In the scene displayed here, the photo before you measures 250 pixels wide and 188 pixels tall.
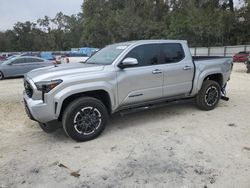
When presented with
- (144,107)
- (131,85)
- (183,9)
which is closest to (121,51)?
(131,85)

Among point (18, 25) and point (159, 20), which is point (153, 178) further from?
point (18, 25)

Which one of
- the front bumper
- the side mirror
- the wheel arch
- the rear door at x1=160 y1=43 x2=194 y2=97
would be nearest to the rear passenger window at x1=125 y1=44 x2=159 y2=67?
the rear door at x1=160 y1=43 x2=194 y2=97

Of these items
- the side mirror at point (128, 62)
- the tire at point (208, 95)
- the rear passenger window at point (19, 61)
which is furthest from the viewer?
the rear passenger window at point (19, 61)

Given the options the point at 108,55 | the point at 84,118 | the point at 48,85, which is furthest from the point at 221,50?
the point at 48,85

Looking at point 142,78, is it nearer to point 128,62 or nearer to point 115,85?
point 128,62

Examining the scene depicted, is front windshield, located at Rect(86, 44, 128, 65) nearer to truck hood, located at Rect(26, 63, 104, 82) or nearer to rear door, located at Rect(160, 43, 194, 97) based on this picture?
truck hood, located at Rect(26, 63, 104, 82)

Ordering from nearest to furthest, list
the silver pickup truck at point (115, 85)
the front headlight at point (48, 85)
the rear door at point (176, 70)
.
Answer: the front headlight at point (48, 85), the silver pickup truck at point (115, 85), the rear door at point (176, 70)

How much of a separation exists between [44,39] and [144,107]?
82184 mm

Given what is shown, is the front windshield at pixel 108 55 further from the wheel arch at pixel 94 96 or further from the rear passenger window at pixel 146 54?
the wheel arch at pixel 94 96

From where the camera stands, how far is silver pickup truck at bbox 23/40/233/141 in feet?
16.9

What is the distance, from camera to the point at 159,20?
60188 mm

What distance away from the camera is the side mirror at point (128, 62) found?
5.64 m

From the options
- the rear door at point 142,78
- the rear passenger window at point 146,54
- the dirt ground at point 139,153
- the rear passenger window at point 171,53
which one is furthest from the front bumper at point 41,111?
the rear passenger window at point 171,53

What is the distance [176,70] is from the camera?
6.50 m
